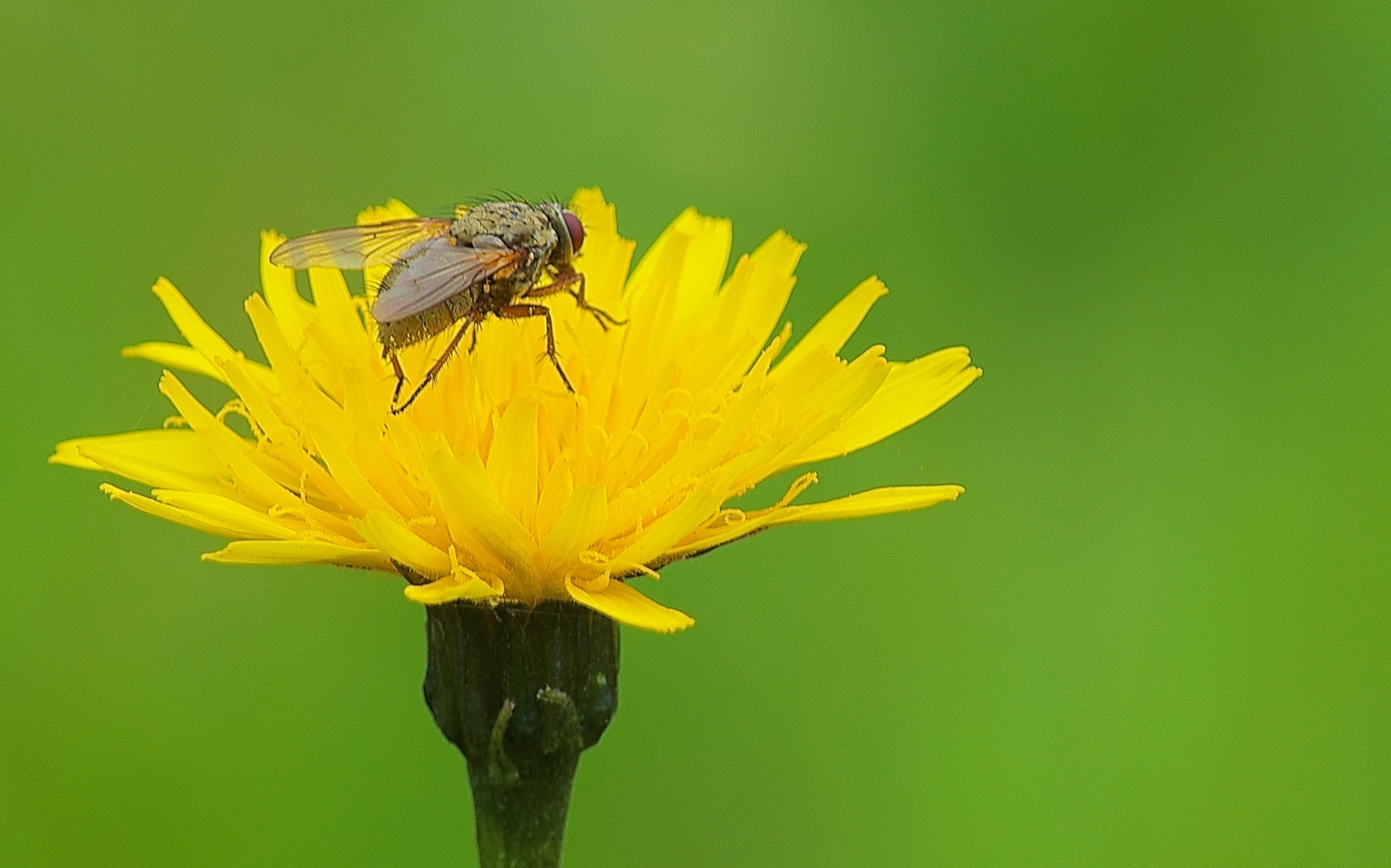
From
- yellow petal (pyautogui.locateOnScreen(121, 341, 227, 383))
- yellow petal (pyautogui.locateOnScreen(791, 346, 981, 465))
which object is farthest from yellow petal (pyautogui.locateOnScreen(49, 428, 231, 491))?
yellow petal (pyautogui.locateOnScreen(791, 346, 981, 465))

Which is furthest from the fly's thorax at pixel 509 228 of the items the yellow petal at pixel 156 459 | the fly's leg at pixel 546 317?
the yellow petal at pixel 156 459

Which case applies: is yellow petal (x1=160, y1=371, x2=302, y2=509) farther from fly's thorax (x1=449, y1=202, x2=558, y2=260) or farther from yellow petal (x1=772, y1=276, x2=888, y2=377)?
yellow petal (x1=772, y1=276, x2=888, y2=377)

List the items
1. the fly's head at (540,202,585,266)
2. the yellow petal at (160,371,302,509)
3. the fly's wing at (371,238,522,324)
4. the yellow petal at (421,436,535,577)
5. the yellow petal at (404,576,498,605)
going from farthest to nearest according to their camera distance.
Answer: the fly's head at (540,202,585,266) < the fly's wing at (371,238,522,324) < the yellow petal at (160,371,302,509) < the yellow petal at (421,436,535,577) < the yellow petal at (404,576,498,605)

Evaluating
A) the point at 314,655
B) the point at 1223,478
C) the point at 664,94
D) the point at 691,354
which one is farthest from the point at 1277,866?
the point at 664,94

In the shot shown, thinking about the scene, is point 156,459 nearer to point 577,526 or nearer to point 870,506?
point 577,526

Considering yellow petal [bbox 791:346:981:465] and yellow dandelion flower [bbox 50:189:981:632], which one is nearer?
yellow dandelion flower [bbox 50:189:981:632]
